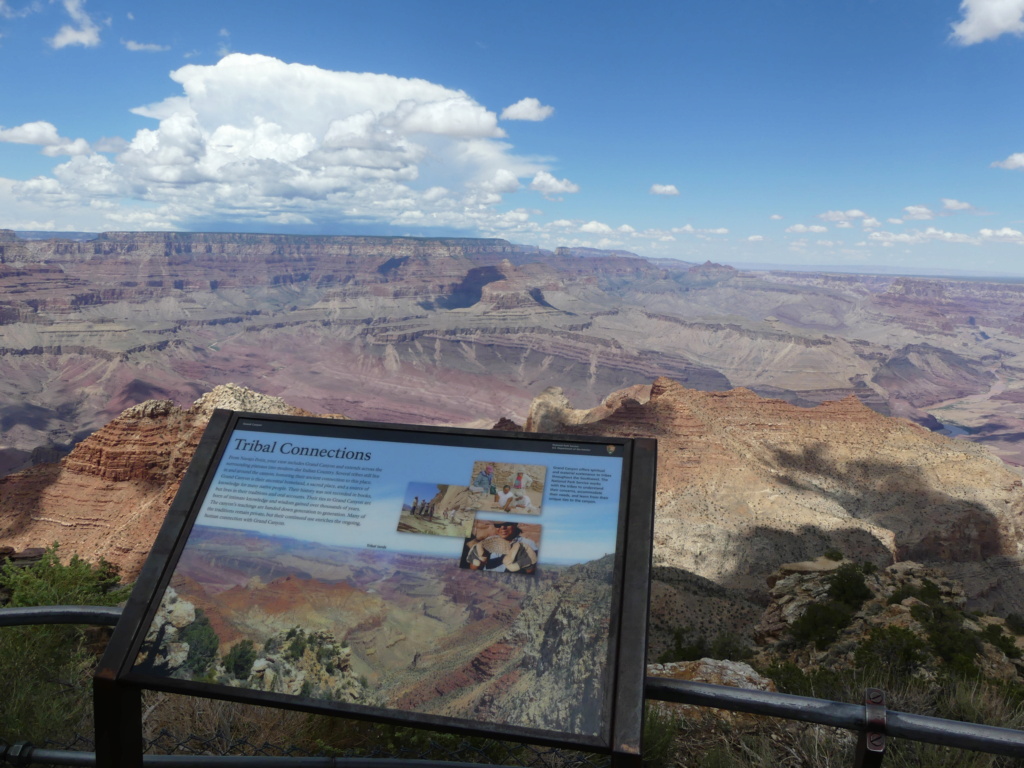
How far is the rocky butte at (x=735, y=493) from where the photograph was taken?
1399 inches

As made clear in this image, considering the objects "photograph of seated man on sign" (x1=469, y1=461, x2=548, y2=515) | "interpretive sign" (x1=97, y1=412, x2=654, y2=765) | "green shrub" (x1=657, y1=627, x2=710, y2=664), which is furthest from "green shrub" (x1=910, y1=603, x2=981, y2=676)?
"photograph of seated man on sign" (x1=469, y1=461, x2=548, y2=515)

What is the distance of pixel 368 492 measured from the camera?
145 inches

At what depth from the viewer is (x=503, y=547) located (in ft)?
11.2

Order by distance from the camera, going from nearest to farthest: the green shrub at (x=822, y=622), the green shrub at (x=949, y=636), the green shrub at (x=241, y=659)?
the green shrub at (x=241, y=659)
the green shrub at (x=949, y=636)
the green shrub at (x=822, y=622)

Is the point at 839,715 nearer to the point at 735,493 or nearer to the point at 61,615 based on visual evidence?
the point at 61,615

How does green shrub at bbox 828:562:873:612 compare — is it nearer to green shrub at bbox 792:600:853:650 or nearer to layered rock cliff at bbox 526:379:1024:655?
green shrub at bbox 792:600:853:650

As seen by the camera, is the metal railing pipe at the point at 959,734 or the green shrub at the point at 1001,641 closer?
the metal railing pipe at the point at 959,734

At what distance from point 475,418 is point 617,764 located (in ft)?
550

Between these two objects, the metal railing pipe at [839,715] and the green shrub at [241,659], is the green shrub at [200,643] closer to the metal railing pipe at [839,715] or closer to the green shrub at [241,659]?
the green shrub at [241,659]

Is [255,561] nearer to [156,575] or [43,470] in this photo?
[156,575]

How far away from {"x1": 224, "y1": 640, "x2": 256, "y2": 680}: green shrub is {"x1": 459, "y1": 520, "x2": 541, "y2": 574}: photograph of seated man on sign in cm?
115

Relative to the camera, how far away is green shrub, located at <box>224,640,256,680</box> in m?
3.24

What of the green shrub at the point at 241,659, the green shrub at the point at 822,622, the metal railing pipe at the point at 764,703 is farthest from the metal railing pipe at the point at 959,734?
the green shrub at the point at 822,622

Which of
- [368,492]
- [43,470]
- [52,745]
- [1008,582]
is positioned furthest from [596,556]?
[1008,582]
